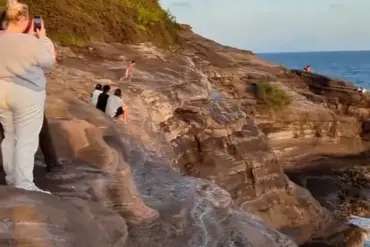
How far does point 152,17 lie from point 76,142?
2100 cm

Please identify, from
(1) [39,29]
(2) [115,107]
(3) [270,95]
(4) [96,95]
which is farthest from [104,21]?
(1) [39,29]

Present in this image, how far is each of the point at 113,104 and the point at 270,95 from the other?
16.0 metres

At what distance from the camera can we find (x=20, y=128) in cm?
673

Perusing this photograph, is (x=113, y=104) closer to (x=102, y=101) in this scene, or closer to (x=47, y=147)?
(x=102, y=101)

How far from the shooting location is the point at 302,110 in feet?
103

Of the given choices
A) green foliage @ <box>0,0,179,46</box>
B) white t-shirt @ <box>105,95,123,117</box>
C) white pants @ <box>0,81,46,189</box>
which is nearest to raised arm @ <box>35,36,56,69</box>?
white pants @ <box>0,81,46,189</box>

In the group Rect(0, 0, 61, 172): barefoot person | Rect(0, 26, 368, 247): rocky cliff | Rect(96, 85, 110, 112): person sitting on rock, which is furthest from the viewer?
Rect(96, 85, 110, 112): person sitting on rock

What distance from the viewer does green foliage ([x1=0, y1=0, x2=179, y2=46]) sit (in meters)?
24.0

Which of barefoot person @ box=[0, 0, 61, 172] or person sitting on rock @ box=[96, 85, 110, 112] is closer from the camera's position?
barefoot person @ box=[0, 0, 61, 172]

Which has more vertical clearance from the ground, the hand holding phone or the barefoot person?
the hand holding phone

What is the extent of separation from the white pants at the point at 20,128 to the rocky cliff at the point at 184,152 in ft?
1.08

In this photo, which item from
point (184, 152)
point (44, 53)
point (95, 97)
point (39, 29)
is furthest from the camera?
point (184, 152)

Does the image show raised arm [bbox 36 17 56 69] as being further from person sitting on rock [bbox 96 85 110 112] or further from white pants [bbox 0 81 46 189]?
person sitting on rock [bbox 96 85 110 112]

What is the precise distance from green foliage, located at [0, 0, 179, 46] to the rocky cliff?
2.98ft
